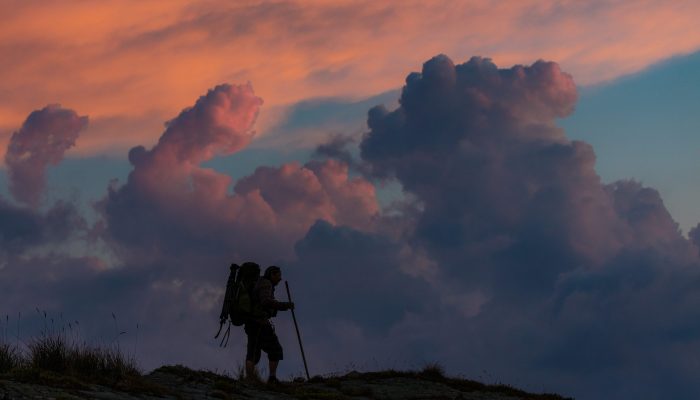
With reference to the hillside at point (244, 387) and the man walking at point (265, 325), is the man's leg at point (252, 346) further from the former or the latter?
the hillside at point (244, 387)

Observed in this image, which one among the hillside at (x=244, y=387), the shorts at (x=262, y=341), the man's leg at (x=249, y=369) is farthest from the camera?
the shorts at (x=262, y=341)

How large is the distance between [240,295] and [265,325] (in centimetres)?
93

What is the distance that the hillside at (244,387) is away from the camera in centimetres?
1680

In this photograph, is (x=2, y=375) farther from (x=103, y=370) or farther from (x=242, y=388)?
(x=242, y=388)

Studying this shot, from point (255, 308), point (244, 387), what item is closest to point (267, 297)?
point (255, 308)

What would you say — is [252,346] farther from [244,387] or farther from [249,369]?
[244,387]

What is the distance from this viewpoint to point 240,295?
23.0 metres

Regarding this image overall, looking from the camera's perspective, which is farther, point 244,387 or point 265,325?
point 265,325

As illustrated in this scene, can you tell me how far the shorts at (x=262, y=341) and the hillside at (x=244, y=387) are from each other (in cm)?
80

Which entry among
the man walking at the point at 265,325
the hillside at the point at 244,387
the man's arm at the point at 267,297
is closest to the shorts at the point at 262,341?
the man walking at the point at 265,325

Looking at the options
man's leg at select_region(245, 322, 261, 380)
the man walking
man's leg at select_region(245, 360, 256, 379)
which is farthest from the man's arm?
man's leg at select_region(245, 360, 256, 379)

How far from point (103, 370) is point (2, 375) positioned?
3024 mm

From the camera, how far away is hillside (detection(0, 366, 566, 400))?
55.1 ft

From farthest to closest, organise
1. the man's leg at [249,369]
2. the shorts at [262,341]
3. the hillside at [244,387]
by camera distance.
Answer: the shorts at [262,341] → the man's leg at [249,369] → the hillside at [244,387]
